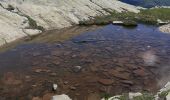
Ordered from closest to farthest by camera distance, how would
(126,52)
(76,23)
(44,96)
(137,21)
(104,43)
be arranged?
(44,96), (126,52), (104,43), (76,23), (137,21)

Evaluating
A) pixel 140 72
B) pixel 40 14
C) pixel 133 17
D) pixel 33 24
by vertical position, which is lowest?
pixel 133 17

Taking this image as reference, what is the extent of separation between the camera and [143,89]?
790 inches

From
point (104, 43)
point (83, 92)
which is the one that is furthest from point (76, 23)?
point (83, 92)

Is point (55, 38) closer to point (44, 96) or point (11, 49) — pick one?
point (11, 49)

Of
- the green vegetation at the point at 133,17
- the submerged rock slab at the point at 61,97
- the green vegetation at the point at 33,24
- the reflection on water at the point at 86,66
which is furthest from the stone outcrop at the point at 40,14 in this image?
the submerged rock slab at the point at 61,97

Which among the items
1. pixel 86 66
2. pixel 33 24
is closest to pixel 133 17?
pixel 33 24

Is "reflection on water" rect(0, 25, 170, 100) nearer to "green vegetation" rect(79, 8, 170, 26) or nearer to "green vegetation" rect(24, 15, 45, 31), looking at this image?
"green vegetation" rect(24, 15, 45, 31)

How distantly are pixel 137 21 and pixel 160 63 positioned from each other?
2511 centimetres

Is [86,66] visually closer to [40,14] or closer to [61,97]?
[61,97]

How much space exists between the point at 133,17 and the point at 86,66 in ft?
96.2

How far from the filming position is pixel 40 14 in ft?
142

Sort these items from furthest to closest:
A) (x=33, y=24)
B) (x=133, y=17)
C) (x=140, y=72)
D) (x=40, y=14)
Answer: (x=133, y=17) < (x=40, y=14) < (x=33, y=24) < (x=140, y=72)

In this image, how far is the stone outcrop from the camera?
36.1 meters

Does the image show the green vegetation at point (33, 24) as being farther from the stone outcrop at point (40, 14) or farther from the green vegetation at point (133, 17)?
the green vegetation at point (133, 17)
